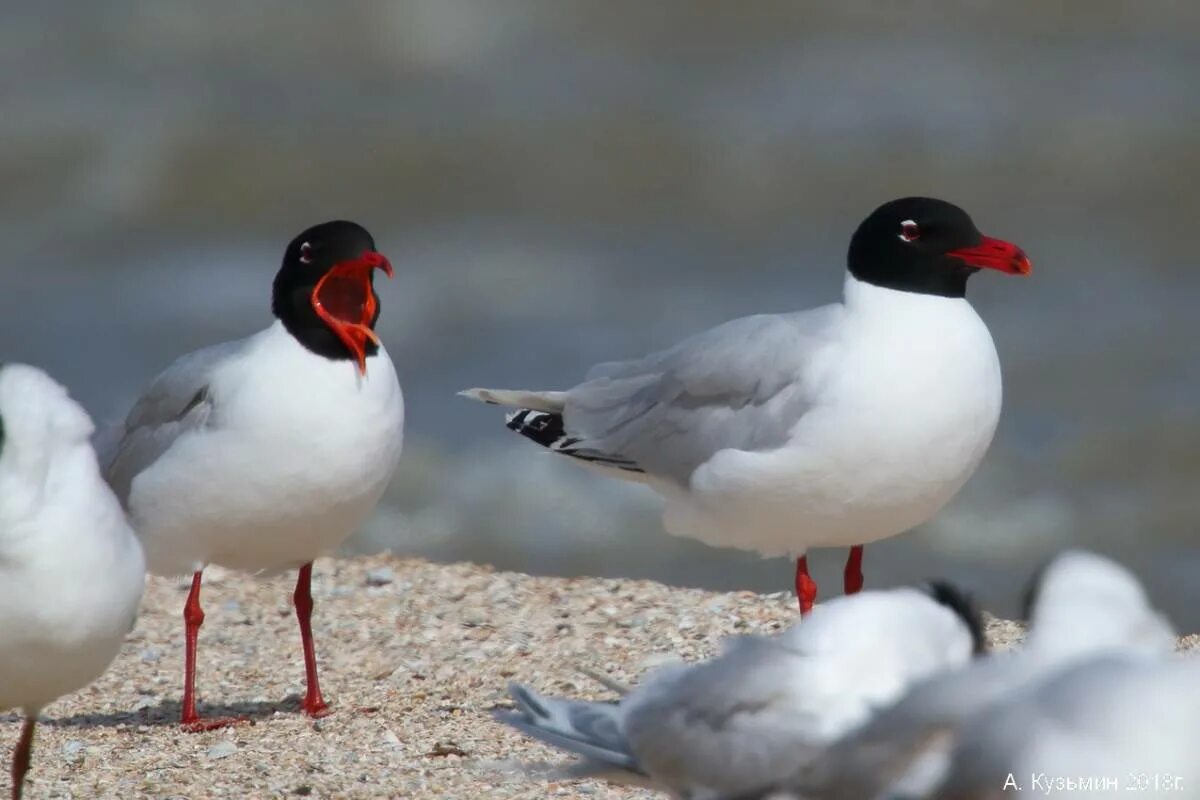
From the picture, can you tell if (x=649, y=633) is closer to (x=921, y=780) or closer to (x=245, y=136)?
(x=921, y=780)

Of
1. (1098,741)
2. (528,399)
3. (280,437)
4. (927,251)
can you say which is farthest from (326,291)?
(1098,741)

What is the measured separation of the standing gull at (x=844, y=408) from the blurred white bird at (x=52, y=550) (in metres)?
2.21

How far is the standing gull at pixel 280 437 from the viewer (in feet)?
18.9

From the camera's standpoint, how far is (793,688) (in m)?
3.90

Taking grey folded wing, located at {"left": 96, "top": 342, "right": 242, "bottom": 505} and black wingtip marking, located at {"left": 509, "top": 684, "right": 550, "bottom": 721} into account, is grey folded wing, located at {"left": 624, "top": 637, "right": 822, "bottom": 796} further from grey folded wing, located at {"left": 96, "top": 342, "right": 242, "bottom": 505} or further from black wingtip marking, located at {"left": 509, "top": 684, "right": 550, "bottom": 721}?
grey folded wing, located at {"left": 96, "top": 342, "right": 242, "bottom": 505}

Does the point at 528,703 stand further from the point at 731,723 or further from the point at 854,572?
the point at 854,572

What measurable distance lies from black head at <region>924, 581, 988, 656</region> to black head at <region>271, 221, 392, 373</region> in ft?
7.66

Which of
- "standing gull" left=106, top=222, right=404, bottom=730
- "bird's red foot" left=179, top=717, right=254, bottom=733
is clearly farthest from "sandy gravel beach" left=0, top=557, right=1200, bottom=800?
"standing gull" left=106, top=222, right=404, bottom=730

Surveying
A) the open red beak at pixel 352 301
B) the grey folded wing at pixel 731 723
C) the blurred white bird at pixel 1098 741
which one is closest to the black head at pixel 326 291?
the open red beak at pixel 352 301

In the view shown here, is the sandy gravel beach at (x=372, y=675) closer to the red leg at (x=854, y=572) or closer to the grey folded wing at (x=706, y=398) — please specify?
the red leg at (x=854, y=572)

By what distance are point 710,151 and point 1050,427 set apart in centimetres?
357

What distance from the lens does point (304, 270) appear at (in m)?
6.04

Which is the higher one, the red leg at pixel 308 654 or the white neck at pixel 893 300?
the white neck at pixel 893 300

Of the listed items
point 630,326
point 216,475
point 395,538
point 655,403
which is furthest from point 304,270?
point 630,326
